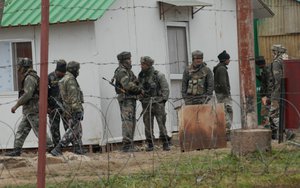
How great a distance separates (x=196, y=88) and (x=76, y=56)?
7.72ft

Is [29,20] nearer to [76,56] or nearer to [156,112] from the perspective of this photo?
[76,56]

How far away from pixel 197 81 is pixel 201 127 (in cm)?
226

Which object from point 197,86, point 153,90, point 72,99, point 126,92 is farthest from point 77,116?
point 197,86

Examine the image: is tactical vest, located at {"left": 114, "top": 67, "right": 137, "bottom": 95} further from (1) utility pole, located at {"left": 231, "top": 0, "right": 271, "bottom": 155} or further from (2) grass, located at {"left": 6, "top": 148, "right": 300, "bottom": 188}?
(1) utility pole, located at {"left": 231, "top": 0, "right": 271, "bottom": 155}

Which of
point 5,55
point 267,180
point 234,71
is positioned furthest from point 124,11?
point 267,180

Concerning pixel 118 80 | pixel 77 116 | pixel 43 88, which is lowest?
pixel 77 116

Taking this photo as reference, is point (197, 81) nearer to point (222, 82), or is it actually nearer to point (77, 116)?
point (222, 82)

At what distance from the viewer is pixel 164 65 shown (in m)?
16.4

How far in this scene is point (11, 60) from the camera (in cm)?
1561

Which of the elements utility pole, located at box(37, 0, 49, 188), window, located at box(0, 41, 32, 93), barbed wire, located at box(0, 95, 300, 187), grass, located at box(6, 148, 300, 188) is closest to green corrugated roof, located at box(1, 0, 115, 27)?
window, located at box(0, 41, 32, 93)

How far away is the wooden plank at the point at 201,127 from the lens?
1278cm

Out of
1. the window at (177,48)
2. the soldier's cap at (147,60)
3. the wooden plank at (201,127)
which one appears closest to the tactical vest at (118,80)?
the soldier's cap at (147,60)

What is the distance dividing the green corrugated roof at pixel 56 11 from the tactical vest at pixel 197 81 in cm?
205

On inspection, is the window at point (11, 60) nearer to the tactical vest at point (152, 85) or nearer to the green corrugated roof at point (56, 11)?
the green corrugated roof at point (56, 11)
